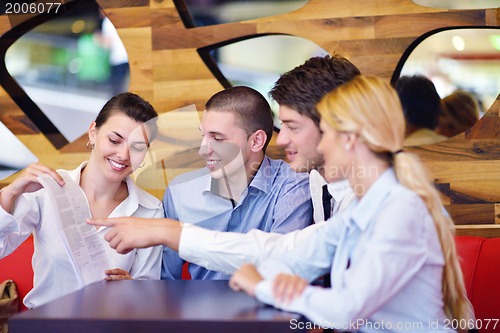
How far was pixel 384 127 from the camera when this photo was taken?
129 cm

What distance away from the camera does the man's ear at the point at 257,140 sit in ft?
7.39

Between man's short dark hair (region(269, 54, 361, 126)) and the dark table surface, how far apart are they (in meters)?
0.76

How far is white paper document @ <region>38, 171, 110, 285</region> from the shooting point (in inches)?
73.5

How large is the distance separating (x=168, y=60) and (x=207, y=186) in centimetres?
85

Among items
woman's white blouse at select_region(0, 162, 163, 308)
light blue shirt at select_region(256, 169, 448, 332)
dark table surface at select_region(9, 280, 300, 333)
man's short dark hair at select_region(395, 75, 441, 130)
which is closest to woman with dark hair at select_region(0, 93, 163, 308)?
woman's white blouse at select_region(0, 162, 163, 308)

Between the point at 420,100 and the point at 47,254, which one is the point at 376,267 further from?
the point at 420,100

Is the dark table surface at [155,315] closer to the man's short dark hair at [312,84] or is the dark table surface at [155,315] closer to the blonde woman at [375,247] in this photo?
the blonde woman at [375,247]

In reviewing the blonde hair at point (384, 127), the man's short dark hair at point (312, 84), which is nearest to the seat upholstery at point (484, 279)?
the man's short dark hair at point (312, 84)

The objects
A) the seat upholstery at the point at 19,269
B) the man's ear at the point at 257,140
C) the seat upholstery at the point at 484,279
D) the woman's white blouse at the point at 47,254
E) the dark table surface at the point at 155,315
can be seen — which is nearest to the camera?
the dark table surface at the point at 155,315

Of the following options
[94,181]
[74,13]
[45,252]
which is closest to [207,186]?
[94,181]

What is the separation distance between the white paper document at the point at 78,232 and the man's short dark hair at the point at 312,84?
704 millimetres

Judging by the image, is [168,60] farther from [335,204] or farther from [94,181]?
[335,204]

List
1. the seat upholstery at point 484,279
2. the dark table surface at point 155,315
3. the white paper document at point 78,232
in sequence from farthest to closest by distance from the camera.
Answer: the seat upholstery at point 484,279
the white paper document at point 78,232
the dark table surface at point 155,315

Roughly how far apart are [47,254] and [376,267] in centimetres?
122
